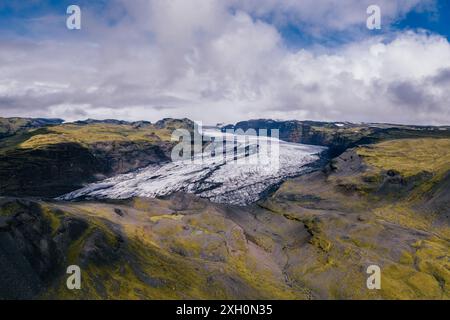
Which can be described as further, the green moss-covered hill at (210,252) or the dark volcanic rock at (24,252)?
the green moss-covered hill at (210,252)

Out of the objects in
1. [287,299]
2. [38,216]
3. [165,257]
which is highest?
[38,216]

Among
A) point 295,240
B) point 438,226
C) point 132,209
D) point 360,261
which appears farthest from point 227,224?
point 438,226

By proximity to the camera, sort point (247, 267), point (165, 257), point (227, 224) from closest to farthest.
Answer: point (165, 257)
point (247, 267)
point (227, 224)

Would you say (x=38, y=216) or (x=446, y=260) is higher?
(x=38, y=216)

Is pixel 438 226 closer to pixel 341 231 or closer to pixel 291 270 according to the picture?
pixel 341 231

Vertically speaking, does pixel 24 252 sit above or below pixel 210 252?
above

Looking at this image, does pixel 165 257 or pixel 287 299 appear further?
pixel 165 257

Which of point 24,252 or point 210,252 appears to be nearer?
point 24,252

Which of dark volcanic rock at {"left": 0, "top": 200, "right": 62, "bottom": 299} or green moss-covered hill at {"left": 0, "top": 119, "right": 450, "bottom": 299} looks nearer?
dark volcanic rock at {"left": 0, "top": 200, "right": 62, "bottom": 299}

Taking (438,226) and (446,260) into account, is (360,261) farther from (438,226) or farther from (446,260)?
(438,226)
